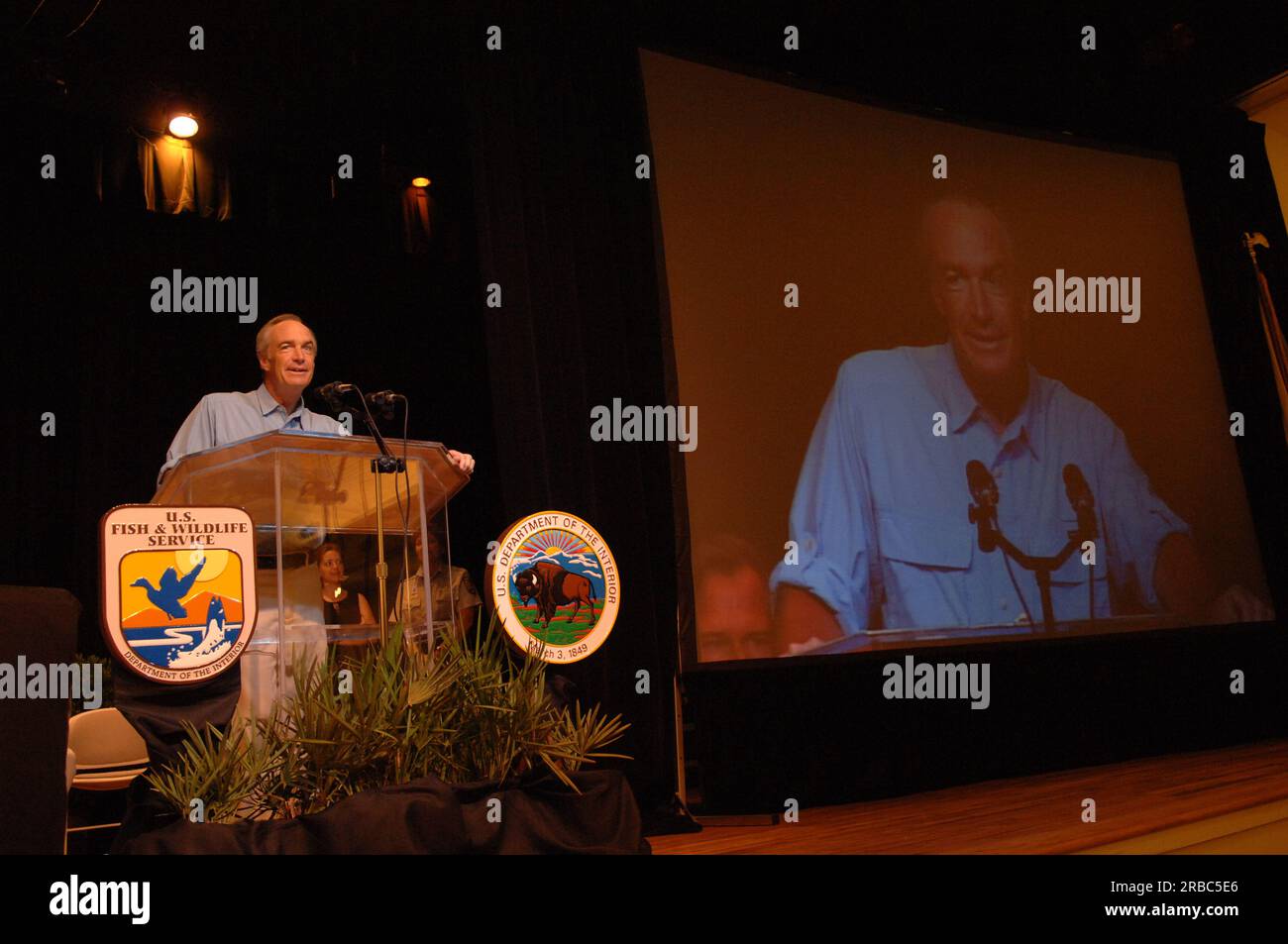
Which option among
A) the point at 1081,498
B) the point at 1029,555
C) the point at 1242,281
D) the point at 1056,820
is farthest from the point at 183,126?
the point at 1242,281

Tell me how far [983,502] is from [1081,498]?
67 centimetres

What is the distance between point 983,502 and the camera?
4.81 meters

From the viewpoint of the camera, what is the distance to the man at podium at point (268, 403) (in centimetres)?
266

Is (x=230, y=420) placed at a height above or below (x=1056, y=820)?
above

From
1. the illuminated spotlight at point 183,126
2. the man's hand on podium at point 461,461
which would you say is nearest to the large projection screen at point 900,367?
the man's hand on podium at point 461,461

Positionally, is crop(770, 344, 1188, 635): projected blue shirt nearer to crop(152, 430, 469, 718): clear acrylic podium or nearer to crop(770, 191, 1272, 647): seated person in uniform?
crop(770, 191, 1272, 647): seated person in uniform

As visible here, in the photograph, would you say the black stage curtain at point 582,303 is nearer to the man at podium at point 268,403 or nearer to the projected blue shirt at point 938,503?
the projected blue shirt at point 938,503

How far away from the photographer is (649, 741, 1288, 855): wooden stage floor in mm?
3078

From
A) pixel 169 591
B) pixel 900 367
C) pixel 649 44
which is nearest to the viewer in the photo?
pixel 169 591

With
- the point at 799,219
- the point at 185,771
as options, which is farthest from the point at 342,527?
the point at 799,219

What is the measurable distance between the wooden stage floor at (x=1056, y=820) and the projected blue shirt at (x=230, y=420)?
1.84 metres

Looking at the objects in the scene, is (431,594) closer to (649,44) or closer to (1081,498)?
(649,44)

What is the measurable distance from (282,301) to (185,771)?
4.44 m
